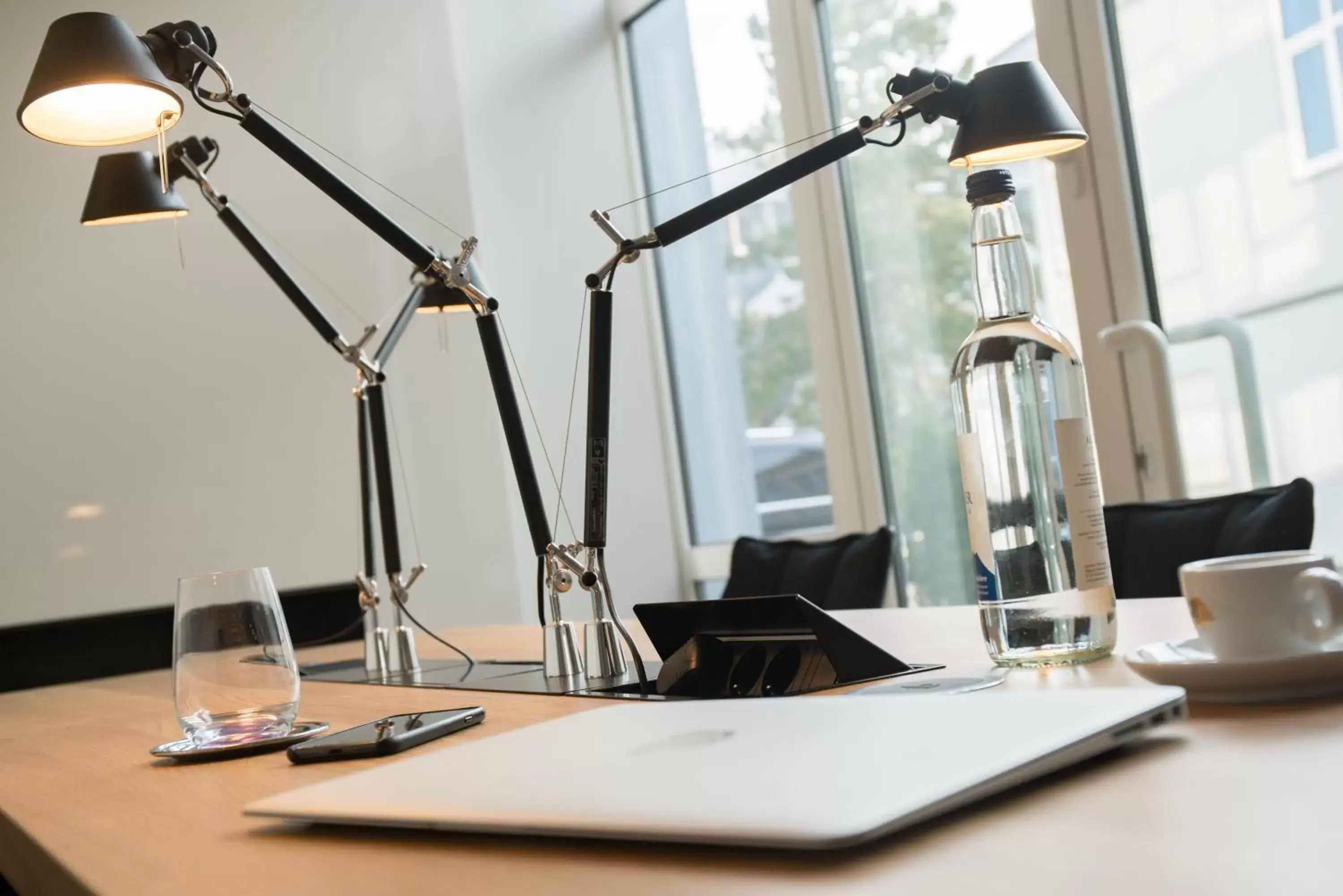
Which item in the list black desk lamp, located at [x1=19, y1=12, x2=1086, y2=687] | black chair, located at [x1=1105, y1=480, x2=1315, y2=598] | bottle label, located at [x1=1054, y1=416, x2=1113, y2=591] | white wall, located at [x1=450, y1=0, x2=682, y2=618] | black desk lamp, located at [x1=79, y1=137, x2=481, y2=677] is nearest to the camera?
bottle label, located at [x1=1054, y1=416, x2=1113, y2=591]

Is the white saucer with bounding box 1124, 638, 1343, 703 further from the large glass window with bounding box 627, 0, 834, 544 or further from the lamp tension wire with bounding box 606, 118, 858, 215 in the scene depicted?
the large glass window with bounding box 627, 0, 834, 544

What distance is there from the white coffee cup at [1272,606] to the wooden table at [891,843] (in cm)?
3

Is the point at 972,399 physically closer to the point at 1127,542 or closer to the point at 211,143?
the point at 1127,542

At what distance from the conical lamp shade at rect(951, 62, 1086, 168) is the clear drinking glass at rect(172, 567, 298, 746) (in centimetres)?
66

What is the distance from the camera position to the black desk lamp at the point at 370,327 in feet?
5.34

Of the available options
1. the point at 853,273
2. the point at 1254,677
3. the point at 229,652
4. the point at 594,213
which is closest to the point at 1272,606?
the point at 1254,677

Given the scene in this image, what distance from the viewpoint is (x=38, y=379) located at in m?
3.18

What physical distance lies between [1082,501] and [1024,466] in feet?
0.14

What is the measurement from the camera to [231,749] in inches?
38.2

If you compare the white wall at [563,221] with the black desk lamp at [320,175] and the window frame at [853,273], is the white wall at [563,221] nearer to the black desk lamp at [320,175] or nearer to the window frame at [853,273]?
the window frame at [853,273]

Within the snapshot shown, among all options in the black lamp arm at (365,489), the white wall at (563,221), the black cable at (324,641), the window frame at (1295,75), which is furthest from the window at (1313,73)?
the white wall at (563,221)

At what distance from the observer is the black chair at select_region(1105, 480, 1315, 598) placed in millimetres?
1439

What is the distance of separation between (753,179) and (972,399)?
348mm

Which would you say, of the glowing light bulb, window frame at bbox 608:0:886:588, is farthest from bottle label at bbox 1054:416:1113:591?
window frame at bbox 608:0:886:588
